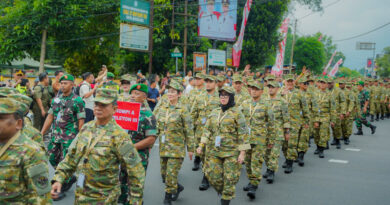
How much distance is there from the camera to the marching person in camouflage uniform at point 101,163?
3.22 meters

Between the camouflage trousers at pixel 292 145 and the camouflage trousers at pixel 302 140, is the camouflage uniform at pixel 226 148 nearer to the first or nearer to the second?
the camouflage trousers at pixel 292 145

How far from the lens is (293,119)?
867 centimetres

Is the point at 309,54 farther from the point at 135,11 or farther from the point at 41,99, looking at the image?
the point at 41,99

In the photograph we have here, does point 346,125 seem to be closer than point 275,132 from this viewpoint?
No

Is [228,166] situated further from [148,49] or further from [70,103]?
[148,49]

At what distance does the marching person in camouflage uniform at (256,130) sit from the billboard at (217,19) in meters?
17.0

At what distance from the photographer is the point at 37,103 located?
9555 millimetres

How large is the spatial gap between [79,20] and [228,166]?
17586mm

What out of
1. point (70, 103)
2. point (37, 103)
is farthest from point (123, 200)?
point (37, 103)

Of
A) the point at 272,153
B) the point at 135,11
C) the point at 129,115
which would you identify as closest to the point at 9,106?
the point at 129,115

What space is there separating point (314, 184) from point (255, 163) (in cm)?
181

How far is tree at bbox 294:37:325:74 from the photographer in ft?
169

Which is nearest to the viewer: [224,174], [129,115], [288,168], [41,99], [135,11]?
[129,115]

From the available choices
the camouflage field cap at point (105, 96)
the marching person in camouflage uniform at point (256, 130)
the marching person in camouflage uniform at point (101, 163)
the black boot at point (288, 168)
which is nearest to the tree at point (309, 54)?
the black boot at point (288, 168)
